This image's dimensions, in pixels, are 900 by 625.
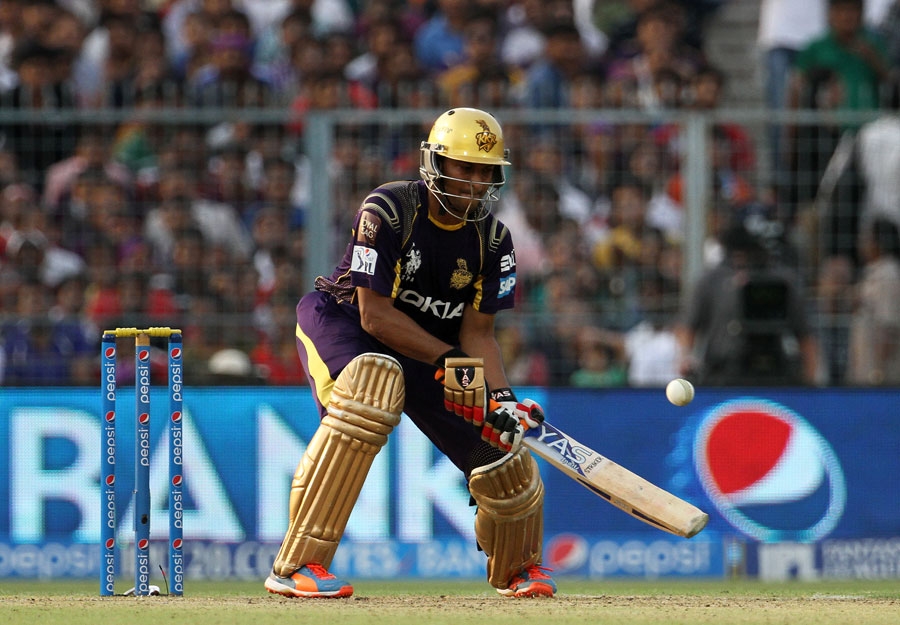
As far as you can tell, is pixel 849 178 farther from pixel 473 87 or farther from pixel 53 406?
pixel 53 406

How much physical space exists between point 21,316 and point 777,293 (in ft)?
16.3

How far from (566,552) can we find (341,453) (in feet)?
12.2

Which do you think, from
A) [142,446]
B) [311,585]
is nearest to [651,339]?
[311,585]

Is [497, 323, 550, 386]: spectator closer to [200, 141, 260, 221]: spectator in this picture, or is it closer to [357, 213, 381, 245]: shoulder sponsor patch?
[200, 141, 260, 221]: spectator

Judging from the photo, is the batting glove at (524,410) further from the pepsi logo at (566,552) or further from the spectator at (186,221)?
the spectator at (186,221)

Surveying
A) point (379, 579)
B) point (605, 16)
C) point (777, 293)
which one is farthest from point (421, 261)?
point (605, 16)

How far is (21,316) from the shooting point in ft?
31.9

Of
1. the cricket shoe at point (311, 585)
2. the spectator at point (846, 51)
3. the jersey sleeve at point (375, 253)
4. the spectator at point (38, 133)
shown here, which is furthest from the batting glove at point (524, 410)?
the spectator at point (846, 51)

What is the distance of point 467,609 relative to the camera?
5.89 m

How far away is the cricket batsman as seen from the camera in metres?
6.21

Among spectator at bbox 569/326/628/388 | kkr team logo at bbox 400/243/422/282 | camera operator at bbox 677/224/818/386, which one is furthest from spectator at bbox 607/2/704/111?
kkr team logo at bbox 400/243/422/282

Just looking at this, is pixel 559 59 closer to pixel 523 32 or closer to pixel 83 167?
pixel 523 32

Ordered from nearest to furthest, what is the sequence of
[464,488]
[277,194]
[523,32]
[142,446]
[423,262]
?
[142,446] → [423,262] → [464,488] → [277,194] → [523,32]

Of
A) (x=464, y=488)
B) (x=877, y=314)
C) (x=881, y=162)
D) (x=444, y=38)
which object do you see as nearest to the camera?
(x=464, y=488)
